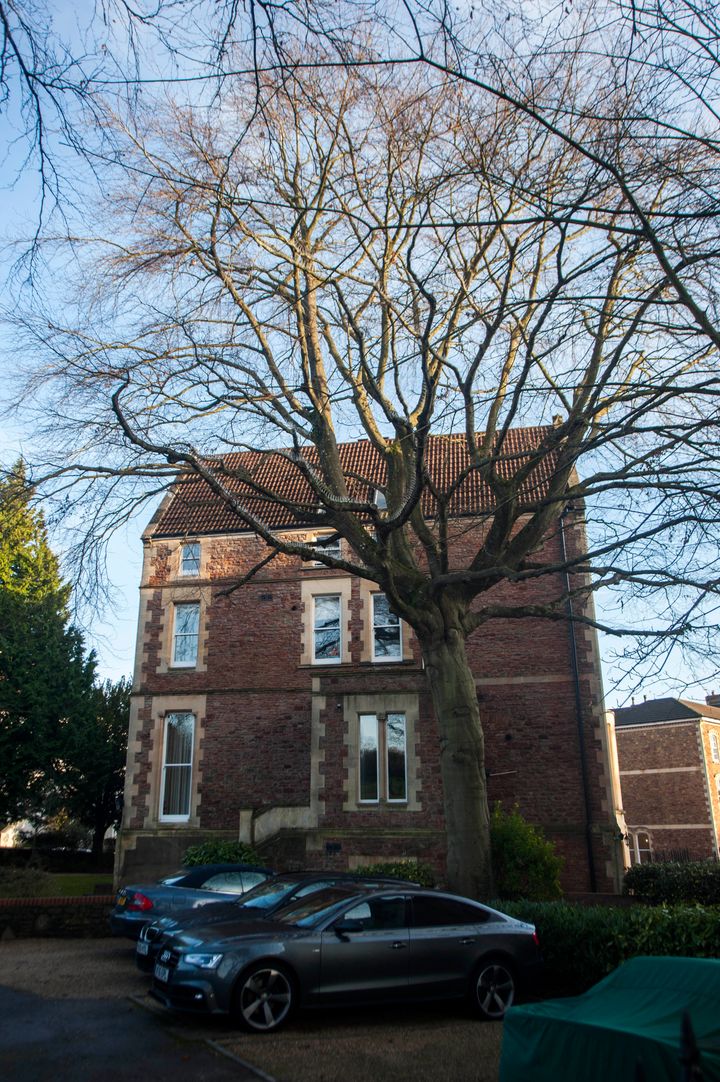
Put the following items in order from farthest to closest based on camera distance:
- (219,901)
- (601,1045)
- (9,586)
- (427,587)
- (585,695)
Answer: (9,586)
(585,695)
(427,587)
(219,901)
(601,1045)

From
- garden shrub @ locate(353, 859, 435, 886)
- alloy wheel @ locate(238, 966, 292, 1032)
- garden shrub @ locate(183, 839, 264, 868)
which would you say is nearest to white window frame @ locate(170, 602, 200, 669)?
garden shrub @ locate(183, 839, 264, 868)

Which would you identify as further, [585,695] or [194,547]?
[194,547]

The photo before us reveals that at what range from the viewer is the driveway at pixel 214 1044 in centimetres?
721

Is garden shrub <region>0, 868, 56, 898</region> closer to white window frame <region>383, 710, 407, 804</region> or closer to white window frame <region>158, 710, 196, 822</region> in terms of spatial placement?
white window frame <region>158, 710, 196, 822</region>

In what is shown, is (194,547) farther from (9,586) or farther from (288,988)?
(288,988)

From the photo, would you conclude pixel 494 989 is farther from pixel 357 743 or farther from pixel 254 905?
pixel 357 743

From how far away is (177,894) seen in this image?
43.2 ft

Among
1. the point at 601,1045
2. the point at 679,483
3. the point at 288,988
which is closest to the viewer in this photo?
the point at 601,1045

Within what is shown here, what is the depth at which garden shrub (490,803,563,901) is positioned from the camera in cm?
1664

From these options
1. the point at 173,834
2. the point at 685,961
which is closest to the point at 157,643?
the point at 173,834

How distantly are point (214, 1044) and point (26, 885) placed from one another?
37.1 ft

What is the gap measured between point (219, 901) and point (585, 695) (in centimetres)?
1175

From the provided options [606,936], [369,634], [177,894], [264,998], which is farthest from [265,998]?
[369,634]

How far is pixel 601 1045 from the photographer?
494 cm
